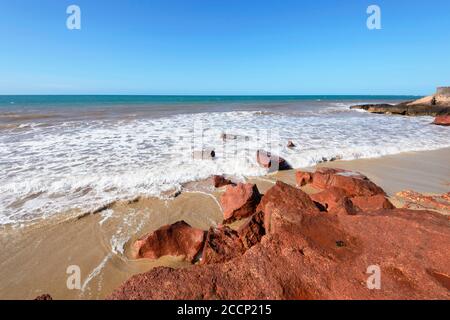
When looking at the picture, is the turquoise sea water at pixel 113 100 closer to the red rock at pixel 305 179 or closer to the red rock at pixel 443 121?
the red rock at pixel 443 121

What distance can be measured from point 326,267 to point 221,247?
1.10 metres

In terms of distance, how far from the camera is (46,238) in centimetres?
348

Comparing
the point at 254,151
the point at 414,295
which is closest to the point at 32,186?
the point at 254,151

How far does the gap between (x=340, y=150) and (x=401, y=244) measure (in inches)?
253

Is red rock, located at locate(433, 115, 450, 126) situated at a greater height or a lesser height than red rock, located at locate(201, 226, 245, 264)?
greater

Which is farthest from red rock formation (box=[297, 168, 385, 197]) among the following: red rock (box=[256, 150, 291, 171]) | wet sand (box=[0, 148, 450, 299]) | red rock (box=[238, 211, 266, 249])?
red rock (box=[238, 211, 266, 249])

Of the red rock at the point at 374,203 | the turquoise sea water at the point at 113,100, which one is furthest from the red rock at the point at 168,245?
the turquoise sea water at the point at 113,100

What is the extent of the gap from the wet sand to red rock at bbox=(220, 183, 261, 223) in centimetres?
25

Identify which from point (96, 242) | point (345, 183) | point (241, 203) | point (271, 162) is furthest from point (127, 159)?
point (345, 183)

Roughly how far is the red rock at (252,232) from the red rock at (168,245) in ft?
1.76

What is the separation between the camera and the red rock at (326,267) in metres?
1.77

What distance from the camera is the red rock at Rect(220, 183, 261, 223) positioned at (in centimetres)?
385

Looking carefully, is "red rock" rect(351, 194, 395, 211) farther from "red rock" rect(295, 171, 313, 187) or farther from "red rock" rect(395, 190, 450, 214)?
"red rock" rect(295, 171, 313, 187)
